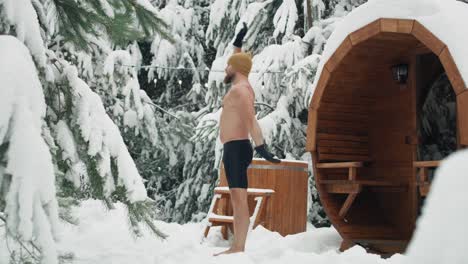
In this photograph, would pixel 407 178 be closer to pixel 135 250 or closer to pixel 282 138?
pixel 282 138

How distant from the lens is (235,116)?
15.9ft

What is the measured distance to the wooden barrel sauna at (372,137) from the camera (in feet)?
22.1

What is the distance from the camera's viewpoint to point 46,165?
227 centimetres

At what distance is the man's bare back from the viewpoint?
484 cm

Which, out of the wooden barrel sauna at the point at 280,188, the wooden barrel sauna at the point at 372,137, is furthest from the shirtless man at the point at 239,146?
the wooden barrel sauna at the point at 280,188

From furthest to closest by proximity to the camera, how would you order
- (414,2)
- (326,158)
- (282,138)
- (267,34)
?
1. (267,34)
2. (282,138)
3. (326,158)
4. (414,2)

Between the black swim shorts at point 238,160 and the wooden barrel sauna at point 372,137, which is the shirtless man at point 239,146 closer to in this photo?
the black swim shorts at point 238,160

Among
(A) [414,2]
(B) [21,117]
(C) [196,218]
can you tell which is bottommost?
(C) [196,218]

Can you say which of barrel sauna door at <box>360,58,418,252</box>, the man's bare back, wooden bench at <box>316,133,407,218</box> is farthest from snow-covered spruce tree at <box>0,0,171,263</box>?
barrel sauna door at <box>360,58,418,252</box>

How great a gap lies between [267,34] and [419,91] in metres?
4.95

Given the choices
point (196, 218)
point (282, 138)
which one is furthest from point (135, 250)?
point (196, 218)

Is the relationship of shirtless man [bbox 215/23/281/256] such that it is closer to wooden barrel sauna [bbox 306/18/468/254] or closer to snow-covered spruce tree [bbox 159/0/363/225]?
wooden barrel sauna [bbox 306/18/468/254]

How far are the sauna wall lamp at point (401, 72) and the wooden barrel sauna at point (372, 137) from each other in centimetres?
8

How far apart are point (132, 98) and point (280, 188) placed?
355 cm
